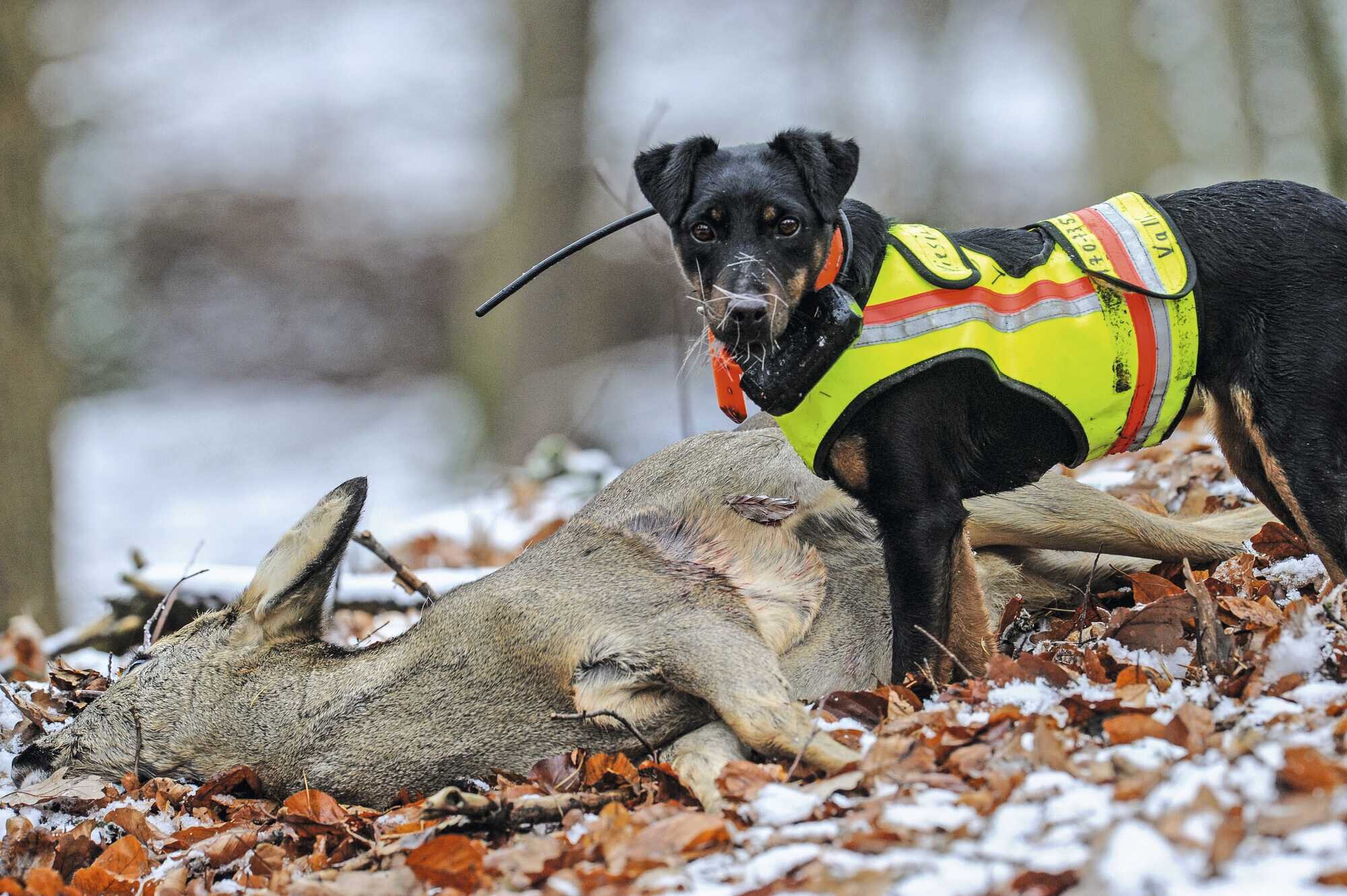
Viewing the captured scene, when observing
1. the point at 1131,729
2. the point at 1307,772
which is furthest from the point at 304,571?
the point at 1307,772

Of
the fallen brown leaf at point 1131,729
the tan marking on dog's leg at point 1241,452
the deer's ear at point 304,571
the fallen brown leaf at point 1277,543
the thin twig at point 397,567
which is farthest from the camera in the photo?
the thin twig at point 397,567

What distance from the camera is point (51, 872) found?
4004 millimetres

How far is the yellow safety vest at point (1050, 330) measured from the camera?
4406 millimetres

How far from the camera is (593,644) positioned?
4707 mm

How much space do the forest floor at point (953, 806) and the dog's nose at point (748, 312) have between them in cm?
134

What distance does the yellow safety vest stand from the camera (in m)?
4.41

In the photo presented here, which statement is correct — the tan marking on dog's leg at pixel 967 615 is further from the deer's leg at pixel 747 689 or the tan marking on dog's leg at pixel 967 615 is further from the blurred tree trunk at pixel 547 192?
the blurred tree trunk at pixel 547 192

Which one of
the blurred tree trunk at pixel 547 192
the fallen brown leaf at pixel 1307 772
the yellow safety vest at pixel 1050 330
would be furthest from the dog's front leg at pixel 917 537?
the blurred tree trunk at pixel 547 192

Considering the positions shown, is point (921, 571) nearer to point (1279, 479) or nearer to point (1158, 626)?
point (1158, 626)

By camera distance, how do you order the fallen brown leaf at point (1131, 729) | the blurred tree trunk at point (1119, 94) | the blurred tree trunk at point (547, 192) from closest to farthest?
the fallen brown leaf at point (1131, 729), the blurred tree trunk at point (547, 192), the blurred tree trunk at point (1119, 94)

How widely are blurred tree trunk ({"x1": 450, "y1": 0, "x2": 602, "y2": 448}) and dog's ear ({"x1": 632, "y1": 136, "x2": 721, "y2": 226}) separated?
38.9 feet

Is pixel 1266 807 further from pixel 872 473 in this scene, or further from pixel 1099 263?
pixel 1099 263

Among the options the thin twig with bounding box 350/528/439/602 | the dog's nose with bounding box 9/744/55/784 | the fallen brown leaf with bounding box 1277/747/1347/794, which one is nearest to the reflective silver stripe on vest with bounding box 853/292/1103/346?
the fallen brown leaf with bounding box 1277/747/1347/794

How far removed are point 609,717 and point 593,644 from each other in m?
0.28
